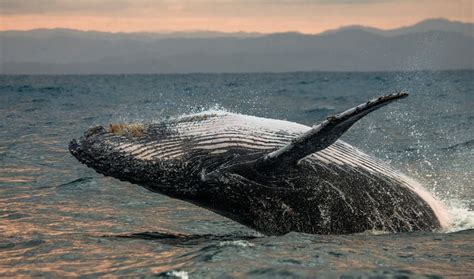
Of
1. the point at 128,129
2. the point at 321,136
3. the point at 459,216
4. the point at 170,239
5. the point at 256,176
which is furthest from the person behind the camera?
the point at 459,216

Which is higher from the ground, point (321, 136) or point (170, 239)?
point (321, 136)

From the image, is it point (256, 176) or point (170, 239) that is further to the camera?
point (170, 239)

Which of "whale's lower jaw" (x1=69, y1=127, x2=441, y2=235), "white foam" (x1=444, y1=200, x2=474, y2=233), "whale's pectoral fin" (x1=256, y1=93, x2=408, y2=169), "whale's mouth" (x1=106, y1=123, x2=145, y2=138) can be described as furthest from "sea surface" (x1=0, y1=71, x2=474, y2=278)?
"whale's pectoral fin" (x1=256, y1=93, x2=408, y2=169)

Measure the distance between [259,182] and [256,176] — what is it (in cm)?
7

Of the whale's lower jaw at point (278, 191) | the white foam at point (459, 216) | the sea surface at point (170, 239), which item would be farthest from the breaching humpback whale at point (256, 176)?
the white foam at point (459, 216)

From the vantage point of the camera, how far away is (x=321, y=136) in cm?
633

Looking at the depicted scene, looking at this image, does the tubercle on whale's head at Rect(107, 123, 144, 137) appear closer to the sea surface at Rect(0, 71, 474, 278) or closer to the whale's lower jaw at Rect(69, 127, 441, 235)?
the whale's lower jaw at Rect(69, 127, 441, 235)

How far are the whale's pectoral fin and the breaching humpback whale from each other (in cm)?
2

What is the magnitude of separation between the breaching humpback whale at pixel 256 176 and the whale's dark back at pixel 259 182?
10 mm

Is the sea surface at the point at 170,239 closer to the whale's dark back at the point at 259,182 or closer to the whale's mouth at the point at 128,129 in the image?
the whale's dark back at the point at 259,182

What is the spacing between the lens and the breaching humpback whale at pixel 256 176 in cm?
711

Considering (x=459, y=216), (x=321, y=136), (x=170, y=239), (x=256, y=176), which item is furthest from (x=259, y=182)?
(x=459, y=216)

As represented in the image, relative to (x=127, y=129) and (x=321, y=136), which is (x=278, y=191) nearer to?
(x=321, y=136)

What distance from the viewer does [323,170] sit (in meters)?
7.33
